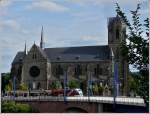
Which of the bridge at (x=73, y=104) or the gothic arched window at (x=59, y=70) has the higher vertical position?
the gothic arched window at (x=59, y=70)

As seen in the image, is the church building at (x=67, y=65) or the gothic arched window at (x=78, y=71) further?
the gothic arched window at (x=78, y=71)

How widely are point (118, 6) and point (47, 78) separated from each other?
126 feet

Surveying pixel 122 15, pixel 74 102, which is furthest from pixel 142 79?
pixel 74 102

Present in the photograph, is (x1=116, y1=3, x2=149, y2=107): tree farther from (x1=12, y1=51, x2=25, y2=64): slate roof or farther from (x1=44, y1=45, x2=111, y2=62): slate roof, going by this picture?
(x1=12, y1=51, x2=25, y2=64): slate roof

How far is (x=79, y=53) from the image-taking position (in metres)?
43.4

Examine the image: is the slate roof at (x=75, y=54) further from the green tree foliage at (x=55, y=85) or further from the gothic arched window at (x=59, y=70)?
the green tree foliage at (x=55, y=85)

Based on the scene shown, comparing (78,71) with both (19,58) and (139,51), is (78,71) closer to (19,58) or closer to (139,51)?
(19,58)

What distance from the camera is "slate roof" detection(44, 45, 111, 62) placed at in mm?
42125

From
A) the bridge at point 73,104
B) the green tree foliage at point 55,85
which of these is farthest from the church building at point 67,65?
the bridge at point 73,104

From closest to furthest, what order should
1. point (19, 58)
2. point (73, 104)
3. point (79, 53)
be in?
point (73, 104) < point (79, 53) < point (19, 58)

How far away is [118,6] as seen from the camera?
296 centimetres

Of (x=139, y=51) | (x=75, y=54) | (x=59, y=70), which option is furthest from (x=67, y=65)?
(x=139, y=51)

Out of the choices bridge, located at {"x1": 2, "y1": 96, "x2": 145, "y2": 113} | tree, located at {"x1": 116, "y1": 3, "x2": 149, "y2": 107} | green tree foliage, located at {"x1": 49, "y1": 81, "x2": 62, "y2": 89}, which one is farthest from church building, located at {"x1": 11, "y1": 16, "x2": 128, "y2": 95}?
tree, located at {"x1": 116, "y1": 3, "x2": 149, "y2": 107}

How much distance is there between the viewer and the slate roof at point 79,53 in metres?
42.1
